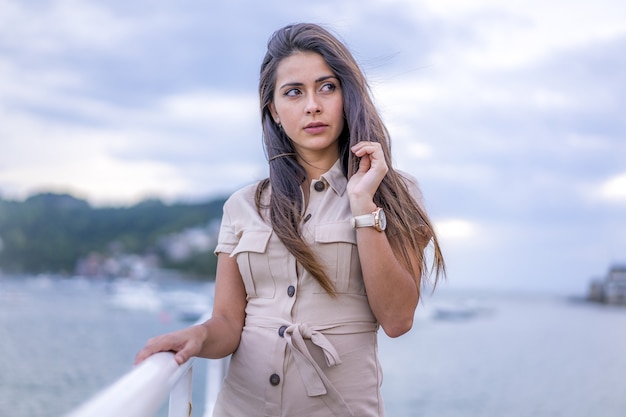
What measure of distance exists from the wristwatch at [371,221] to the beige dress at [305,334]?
0.22 feet

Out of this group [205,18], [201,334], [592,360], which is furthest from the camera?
[205,18]

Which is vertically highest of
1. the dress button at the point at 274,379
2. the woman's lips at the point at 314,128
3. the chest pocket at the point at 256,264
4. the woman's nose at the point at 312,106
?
the woman's nose at the point at 312,106

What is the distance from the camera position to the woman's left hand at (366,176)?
1.48m

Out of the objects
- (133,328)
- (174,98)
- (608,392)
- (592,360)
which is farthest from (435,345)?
(174,98)

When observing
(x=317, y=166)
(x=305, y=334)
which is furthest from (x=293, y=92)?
(x=305, y=334)

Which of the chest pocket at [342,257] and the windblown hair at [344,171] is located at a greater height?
the windblown hair at [344,171]

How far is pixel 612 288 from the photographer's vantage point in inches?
1735

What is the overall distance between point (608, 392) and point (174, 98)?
54.4m

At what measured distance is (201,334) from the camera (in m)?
1.46

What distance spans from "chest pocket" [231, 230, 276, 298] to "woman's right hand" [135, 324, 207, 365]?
0.53 ft

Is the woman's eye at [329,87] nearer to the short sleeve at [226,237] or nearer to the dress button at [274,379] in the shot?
the short sleeve at [226,237]

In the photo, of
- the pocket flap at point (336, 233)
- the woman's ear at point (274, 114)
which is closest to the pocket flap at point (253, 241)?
the pocket flap at point (336, 233)

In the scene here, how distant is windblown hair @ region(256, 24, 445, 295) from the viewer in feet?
5.02

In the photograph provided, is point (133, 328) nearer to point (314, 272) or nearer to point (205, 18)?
point (205, 18)
